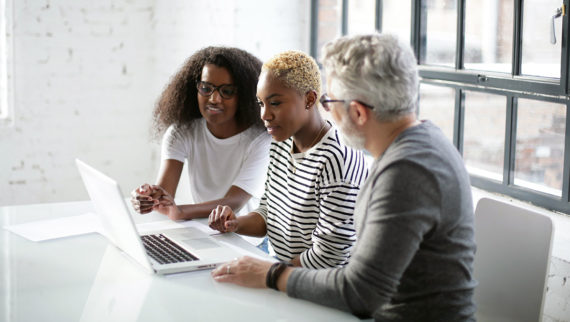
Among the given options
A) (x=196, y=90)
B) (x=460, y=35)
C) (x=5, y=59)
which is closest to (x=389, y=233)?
(x=196, y=90)

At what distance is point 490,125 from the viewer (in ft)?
8.92

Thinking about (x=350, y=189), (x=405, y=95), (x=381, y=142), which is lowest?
(x=350, y=189)

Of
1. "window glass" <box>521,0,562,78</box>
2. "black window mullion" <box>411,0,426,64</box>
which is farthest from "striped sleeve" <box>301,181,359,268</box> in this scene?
"black window mullion" <box>411,0,426,64</box>

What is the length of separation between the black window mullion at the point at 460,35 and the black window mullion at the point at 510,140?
337 millimetres

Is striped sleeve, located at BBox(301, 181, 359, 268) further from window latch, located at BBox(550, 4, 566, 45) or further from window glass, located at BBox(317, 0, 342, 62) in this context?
window glass, located at BBox(317, 0, 342, 62)

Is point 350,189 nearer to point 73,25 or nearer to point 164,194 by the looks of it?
point 164,194

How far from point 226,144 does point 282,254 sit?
64cm

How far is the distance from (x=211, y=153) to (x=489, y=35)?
1.15 m

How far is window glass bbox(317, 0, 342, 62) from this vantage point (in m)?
3.76

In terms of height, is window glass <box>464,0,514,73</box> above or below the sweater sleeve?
above

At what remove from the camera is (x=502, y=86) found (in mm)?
2598

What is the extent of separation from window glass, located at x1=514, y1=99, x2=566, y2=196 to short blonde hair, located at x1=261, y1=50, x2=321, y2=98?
0.88m

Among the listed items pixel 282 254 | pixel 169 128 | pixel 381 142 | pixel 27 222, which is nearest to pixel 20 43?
pixel 169 128

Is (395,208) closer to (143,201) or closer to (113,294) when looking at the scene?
(113,294)
